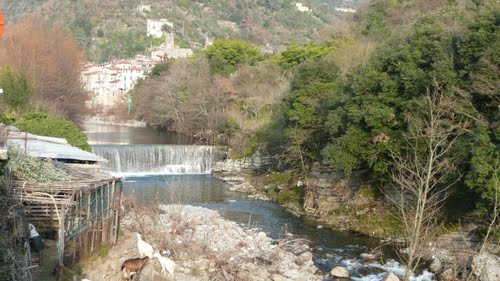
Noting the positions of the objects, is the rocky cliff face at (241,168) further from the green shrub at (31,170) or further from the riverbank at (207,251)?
the green shrub at (31,170)

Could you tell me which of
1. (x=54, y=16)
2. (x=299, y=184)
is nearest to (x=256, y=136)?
(x=299, y=184)

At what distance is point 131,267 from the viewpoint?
433 inches

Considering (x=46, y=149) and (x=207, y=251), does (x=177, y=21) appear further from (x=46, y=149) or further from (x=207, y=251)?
(x=207, y=251)

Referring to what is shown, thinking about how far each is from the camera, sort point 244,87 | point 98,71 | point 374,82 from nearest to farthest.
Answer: point 374,82
point 244,87
point 98,71

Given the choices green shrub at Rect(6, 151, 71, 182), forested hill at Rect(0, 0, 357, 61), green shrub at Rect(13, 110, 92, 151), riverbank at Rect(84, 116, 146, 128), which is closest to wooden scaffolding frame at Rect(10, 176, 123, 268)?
green shrub at Rect(6, 151, 71, 182)

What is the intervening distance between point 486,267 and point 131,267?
8.11 meters

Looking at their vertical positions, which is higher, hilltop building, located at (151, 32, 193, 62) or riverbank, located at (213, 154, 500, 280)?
hilltop building, located at (151, 32, 193, 62)

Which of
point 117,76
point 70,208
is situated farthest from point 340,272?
point 117,76

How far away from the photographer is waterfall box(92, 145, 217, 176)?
28.4 meters

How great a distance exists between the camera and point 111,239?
Result: 12.5 m

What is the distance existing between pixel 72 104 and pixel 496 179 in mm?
34031

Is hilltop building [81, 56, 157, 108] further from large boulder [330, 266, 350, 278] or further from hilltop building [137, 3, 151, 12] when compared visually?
large boulder [330, 266, 350, 278]

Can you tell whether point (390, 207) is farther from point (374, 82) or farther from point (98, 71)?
point (98, 71)

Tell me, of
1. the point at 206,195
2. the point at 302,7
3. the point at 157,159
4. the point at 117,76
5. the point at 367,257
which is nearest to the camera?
the point at 367,257
